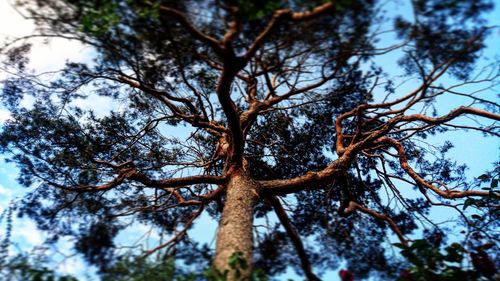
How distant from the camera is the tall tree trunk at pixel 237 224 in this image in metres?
3.37

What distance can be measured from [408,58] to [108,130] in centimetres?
469

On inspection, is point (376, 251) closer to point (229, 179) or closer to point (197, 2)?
point (229, 179)

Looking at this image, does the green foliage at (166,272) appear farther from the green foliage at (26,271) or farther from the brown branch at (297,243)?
the brown branch at (297,243)

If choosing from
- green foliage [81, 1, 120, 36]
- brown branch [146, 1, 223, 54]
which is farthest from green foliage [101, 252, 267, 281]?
green foliage [81, 1, 120, 36]

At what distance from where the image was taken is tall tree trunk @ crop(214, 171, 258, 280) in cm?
337

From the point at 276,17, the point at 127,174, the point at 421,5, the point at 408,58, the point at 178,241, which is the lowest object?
the point at 178,241

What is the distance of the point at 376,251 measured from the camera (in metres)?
Result: 5.45

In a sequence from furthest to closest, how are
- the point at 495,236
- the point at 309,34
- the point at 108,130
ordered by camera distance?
the point at 108,130 → the point at 495,236 → the point at 309,34

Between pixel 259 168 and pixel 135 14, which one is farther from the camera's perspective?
pixel 259 168

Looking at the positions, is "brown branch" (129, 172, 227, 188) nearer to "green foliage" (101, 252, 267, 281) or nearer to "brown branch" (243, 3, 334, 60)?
"green foliage" (101, 252, 267, 281)

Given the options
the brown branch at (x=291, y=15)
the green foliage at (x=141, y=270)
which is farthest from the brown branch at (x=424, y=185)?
the green foliage at (x=141, y=270)

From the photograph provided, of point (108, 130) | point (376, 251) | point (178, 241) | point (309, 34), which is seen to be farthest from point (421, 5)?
point (108, 130)

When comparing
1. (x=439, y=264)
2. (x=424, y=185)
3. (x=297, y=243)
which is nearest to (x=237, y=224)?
(x=297, y=243)

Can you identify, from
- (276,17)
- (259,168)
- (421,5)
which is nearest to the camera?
(276,17)
